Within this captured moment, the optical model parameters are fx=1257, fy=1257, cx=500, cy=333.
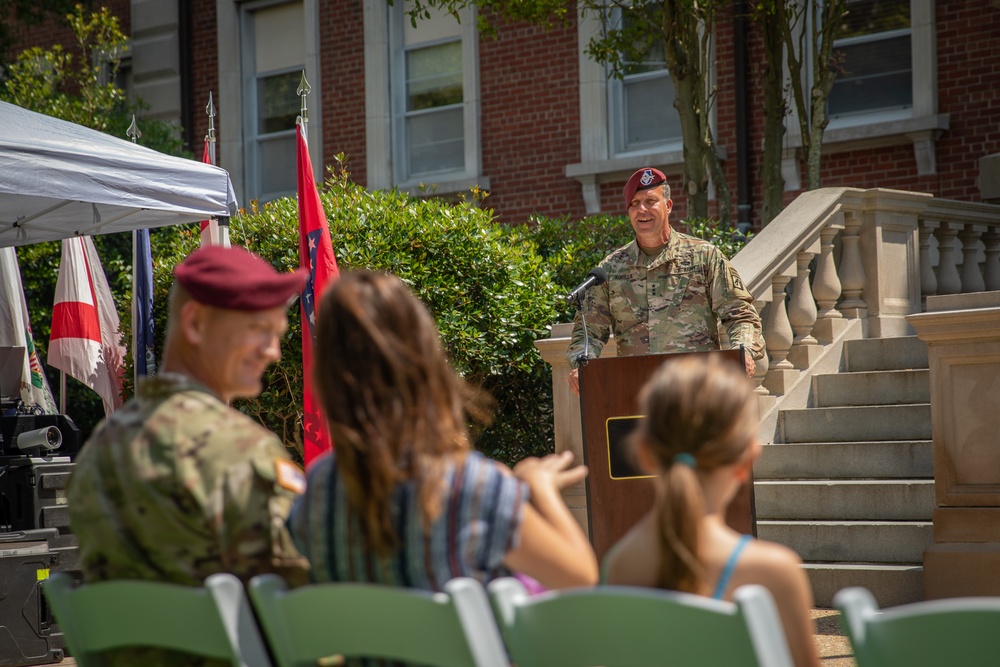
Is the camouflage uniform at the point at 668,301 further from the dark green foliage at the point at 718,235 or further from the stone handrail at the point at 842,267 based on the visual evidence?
the dark green foliage at the point at 718,235

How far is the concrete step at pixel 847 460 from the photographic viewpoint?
22.0 ft

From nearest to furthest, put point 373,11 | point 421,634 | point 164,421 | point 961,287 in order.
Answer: point 421,634
point 164,421
point 961,287
point 373,11

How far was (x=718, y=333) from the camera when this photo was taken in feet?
18.9

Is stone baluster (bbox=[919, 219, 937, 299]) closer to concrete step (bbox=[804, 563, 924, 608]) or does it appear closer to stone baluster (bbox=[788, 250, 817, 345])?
stone baluster (bbox=[788, 250, 817, 345])

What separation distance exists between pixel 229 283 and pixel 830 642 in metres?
3.75

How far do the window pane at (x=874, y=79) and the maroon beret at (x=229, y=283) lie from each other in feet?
29.9

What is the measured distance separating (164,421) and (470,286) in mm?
5719

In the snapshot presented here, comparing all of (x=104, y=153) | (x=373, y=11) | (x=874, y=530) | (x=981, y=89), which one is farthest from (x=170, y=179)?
(x=373, y=11)

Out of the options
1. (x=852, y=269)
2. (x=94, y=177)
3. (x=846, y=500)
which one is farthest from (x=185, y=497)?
(x=852, y=269)

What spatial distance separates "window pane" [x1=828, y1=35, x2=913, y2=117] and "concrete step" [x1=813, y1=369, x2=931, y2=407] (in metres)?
4.14

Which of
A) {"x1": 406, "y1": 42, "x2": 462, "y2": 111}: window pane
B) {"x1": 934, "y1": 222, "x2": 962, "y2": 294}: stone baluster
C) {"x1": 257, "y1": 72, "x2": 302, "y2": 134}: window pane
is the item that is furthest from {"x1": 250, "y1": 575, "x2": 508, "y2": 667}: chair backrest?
{"x1": 257, "y1": 72, "x2": 302, "y2": 134}: window pane

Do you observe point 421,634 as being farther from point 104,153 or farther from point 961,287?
point 961,287

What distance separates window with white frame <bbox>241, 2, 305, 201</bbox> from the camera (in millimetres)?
14438

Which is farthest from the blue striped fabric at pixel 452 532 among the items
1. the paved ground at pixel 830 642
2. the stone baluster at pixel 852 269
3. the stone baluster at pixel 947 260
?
the stone baluster at pixel 947 260
